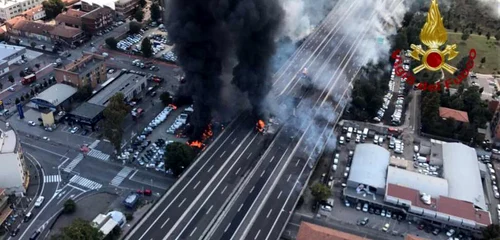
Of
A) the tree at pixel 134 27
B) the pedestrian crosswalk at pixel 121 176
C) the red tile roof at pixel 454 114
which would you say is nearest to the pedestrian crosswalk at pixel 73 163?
the pedestrian crosswalk at pixel 121 176

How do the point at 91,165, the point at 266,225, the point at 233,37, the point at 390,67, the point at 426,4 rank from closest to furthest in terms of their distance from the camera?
the point at 266,225, the point at 91,165, the point at 233,37, the point at 390,67, the point at 426,4

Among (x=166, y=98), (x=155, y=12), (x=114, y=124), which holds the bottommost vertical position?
(x=114, y=124)

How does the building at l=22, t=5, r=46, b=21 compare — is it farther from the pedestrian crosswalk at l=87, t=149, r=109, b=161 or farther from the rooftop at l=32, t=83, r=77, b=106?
the pedestrian crosswalk at l=87, t=149, r=109, b=161

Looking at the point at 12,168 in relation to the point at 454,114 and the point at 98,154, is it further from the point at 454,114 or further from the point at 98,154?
the point at 454,114

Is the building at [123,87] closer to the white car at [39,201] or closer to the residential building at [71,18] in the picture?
the white car at [39,201]

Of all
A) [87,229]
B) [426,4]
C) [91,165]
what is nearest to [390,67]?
[426,4]

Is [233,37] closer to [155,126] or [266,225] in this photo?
[155,126]

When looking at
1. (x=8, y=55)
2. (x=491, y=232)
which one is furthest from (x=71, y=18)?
(x=491, y=232)
